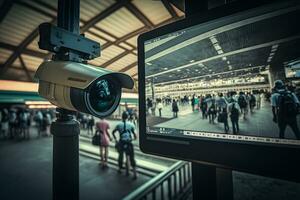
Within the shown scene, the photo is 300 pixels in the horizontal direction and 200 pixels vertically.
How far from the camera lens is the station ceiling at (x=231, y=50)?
411mm

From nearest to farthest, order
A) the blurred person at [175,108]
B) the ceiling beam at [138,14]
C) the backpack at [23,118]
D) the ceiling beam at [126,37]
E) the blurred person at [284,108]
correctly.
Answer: the blurred person at [284,108] < the blurred person at [175,108] < the ceiling beam at [138,14] < the ceiling beam at [126,37] < the backpack at [23,118]

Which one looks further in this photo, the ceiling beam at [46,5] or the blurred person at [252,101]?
the ceiling beam at [46,5]

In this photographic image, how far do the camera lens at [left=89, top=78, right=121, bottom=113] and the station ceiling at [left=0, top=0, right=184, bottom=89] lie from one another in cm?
376

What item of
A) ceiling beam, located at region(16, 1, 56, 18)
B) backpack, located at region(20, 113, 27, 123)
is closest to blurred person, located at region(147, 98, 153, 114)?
ceiling beam, located at region(16, 1, 56, 18)

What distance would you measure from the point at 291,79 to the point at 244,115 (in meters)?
0.14

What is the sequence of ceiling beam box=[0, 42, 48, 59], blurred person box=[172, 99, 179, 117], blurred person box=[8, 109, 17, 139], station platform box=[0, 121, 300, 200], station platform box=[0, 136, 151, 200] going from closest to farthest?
blurred person box=[172, 99, 179, 117], station platform box=[0, 121, 300, 200], station platform box=[0, 136, 151, 200], ceiling beam box=[0, 42, 48, 59], blurred person box=[8, 109, 17, 139]

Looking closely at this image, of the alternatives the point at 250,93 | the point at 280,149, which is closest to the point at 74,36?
the point at 250,93

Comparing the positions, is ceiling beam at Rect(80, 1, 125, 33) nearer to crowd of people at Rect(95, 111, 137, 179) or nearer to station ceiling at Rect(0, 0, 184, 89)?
station ceiling at Rect(0, 0, 184, 89)

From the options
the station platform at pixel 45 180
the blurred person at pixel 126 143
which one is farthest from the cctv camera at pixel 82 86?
the station platform at pixel 45 180

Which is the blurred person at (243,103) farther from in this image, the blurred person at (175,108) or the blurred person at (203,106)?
the blurred person at (175,108)

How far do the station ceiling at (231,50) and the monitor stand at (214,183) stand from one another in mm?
434

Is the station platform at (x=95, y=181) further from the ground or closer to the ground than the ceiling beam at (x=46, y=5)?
closer to the ground

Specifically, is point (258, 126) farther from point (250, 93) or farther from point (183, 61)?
point (183, 61)

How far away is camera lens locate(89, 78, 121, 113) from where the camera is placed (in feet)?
1.80
